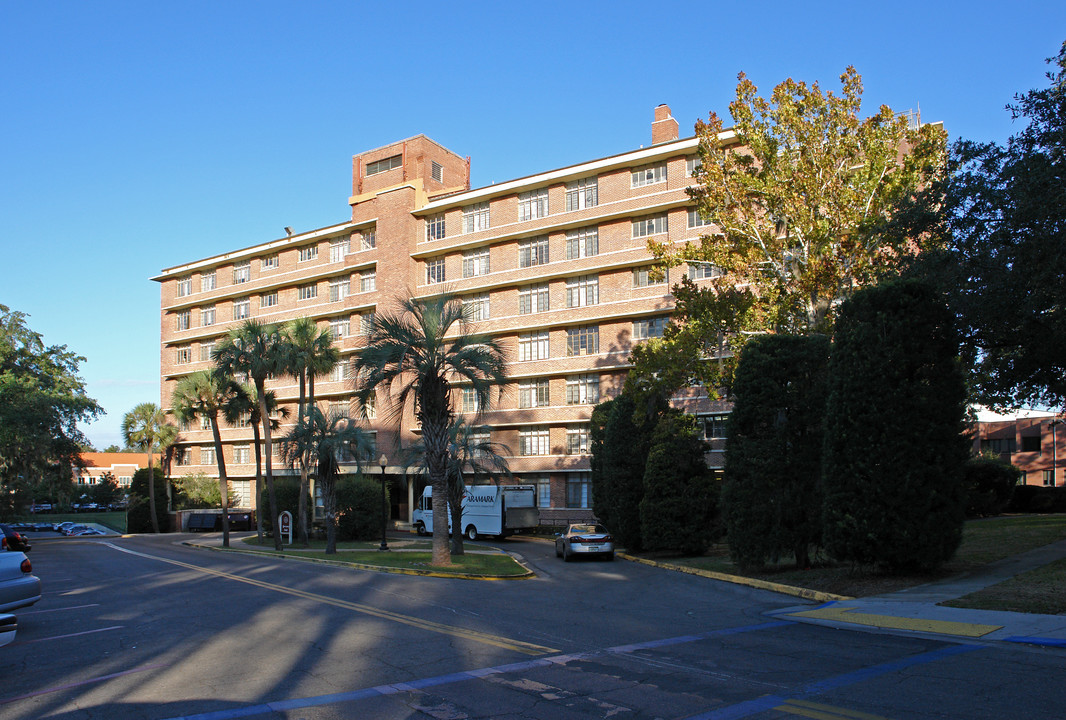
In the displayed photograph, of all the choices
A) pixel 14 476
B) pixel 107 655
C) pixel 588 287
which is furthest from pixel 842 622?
pixel 14 476

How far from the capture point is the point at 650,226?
4628 centimetres

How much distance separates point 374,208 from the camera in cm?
5722

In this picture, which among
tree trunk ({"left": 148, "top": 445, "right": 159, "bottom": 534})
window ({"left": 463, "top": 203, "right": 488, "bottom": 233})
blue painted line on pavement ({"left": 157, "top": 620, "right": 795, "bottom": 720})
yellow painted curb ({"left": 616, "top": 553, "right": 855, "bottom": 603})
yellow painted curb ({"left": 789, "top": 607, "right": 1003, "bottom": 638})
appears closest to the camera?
blue painted line on pavement ({"left": 157, "top": 620, "right": 795, "bottom": 720})

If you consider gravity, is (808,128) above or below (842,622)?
above

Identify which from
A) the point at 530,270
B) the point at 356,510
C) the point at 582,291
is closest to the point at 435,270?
the point at 530,270

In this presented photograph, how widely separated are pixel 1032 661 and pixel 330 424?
31144 millimetres

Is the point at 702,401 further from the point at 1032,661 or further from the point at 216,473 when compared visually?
the point at 216,473

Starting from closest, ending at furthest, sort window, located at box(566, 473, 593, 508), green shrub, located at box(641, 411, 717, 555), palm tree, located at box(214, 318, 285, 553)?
green shrub, located at box(641, 411, 717, 555) → palm tree, located at box(214, 318, 285, 553) → window, located at box(566, 473, 593, 508)

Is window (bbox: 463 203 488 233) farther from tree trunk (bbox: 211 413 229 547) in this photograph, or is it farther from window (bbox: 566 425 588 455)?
tree trunk (bbox: 211 413 229 547)

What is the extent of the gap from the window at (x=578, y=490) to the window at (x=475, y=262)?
14.9 m

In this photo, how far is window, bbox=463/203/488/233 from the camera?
52781 mm

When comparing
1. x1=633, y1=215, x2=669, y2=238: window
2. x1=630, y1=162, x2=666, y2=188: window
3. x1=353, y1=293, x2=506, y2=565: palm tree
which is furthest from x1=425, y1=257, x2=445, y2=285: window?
x1=353, y1=293, x2=506, y2=565: palm tree

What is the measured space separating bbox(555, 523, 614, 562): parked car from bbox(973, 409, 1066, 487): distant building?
121 feet

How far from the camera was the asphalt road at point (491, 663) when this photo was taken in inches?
295
